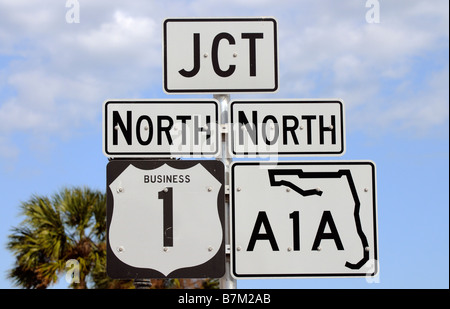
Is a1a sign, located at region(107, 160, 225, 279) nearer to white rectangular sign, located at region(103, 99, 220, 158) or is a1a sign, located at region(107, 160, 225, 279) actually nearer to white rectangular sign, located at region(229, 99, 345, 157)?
white rectangular sign, located at region(103, 99, 220, 158)

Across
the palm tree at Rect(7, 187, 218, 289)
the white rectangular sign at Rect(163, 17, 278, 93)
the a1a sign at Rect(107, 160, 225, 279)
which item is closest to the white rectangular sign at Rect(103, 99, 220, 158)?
the a1a sign at Rect(107, 160, 225, 279)

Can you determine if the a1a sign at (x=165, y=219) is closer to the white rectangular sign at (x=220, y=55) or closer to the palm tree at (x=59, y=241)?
the white rectangular sign at (x=220, y=55)

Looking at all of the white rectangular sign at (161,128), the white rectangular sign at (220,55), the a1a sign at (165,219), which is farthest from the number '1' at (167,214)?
the white rectangular sign at (220,55)

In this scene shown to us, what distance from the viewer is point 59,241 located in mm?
16547

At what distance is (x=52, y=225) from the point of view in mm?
16672

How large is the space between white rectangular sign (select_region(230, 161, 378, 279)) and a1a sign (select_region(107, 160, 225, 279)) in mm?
130

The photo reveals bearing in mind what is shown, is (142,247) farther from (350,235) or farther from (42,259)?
(42,259)

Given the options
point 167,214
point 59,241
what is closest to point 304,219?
point 167,214

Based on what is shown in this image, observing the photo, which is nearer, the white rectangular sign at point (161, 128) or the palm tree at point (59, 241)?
the white rectangular sign at point (161, 128)

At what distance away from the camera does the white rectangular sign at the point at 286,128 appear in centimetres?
379

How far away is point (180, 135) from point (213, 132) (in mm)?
195

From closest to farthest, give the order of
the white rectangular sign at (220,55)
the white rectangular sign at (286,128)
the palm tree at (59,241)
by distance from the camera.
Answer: the white rectangular sign at (286,128), the white rectangular sign at (220,55), the palm tree at (59,241)

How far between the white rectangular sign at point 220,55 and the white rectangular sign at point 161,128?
0.62ft
